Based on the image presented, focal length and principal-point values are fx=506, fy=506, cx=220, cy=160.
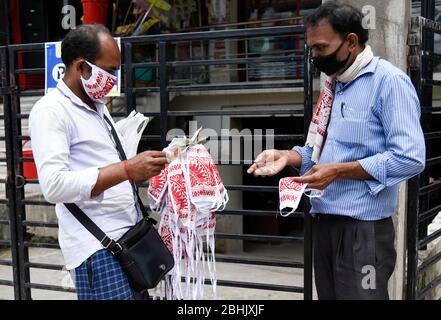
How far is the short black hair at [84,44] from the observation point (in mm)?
2150

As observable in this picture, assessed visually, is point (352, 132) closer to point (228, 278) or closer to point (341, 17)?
point (341, 17)

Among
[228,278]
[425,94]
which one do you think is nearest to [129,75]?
[425,94]

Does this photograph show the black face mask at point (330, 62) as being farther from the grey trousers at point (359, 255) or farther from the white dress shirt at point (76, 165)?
the white dress shirt at point (76, 165)

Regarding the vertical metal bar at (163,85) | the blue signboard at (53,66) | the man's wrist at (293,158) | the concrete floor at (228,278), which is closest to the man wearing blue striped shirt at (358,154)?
the man's wrist at (293,158)

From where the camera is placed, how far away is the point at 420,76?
303 cm

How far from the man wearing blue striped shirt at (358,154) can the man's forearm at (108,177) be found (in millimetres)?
615

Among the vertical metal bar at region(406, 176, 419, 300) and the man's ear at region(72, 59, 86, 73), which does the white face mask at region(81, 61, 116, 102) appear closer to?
the man's ear at region(72, 59, 86, 73)

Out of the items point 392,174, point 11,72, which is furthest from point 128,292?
point 11,72

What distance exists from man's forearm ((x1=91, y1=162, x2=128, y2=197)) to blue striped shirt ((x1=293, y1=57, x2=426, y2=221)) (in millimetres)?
947

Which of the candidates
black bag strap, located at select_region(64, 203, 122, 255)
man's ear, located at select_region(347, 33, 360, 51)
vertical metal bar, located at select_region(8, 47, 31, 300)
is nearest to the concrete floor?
vertical metal bar, located at select_region(8, 47, 31, 300)

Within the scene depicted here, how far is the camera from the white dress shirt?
2016 mm
